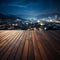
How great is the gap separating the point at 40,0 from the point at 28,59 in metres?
14.1

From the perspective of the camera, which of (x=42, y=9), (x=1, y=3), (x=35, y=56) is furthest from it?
(x=42, y=9)

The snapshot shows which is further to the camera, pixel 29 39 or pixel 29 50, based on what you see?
pixel 29 39

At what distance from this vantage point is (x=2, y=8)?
14.4m

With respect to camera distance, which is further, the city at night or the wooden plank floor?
the city at night

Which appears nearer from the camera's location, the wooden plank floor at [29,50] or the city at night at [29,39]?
Answer: the wooden plank floor at [29,50]

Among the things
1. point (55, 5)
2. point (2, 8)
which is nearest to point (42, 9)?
point (55, 5)

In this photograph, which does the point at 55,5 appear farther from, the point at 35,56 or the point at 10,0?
the point at 35,56

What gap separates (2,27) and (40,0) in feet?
31.4

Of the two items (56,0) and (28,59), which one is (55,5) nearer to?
(56,0)

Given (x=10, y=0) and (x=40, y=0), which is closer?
(x=10, y=0)

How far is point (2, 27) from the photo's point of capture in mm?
7078

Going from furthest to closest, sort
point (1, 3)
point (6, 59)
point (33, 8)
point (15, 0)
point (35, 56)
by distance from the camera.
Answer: point (33, 8) < point (15, 0) < point (1, 3) < point (35, 56) < point (6, 59)

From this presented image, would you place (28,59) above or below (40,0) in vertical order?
below

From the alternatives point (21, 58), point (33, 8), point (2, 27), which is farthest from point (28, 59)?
point (33, 8)
